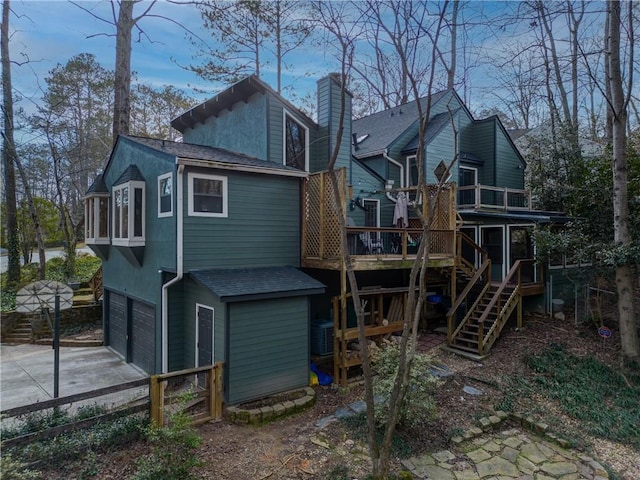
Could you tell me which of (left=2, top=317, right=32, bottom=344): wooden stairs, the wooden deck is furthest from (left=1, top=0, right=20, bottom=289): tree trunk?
the wooden deck

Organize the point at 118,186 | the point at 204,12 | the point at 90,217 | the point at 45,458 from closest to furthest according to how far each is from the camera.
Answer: the point at 45,458 < the point at 118,186 < the point at 90,217 < the point at 204,12

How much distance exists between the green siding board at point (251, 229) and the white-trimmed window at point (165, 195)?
802 millimetres

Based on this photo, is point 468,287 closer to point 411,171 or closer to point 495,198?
point 411,171

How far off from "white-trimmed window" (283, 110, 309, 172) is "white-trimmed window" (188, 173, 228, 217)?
3.06 metres

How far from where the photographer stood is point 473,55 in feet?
20.2

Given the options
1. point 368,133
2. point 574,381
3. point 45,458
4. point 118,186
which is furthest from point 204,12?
point 574,381

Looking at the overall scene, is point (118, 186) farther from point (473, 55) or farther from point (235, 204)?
point (473, 55)

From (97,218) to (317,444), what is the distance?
898 cm

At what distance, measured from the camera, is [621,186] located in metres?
9.06

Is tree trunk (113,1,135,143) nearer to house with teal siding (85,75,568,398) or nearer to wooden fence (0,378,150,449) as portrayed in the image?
house with teal siding (85,75,568,398)

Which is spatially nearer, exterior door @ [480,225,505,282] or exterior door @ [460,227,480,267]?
exterior door @ [480,225,505,282]

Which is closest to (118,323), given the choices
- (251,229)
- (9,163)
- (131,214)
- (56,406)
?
(131,214)

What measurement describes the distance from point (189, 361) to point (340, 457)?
14.8 feet

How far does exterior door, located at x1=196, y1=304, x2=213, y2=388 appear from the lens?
754 centimetres
